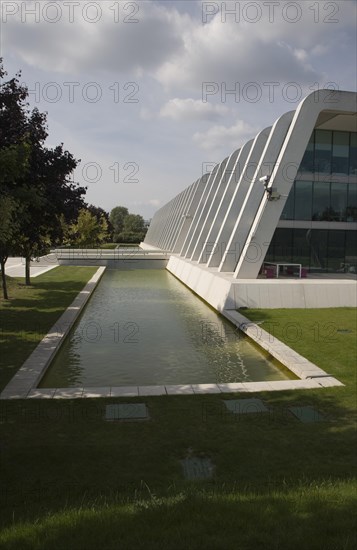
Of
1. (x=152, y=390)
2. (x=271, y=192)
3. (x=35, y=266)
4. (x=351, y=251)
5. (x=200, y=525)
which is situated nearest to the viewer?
(x=200, y=525)

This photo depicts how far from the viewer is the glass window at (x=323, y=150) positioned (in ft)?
84.9

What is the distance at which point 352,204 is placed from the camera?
87.1ft

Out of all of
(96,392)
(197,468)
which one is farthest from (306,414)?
(96,392)

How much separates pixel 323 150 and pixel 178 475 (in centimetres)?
2392

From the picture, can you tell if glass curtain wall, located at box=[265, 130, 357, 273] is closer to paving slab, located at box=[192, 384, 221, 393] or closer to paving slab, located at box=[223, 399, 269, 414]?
paving slab, located at box=[192, 384, 221, 393]

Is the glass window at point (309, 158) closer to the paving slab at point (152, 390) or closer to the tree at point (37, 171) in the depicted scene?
the tree at point (37, 171)

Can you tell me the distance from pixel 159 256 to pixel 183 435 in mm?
38510

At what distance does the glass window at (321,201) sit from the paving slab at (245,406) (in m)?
19.6

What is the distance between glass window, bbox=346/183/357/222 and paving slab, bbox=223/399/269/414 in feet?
68.1

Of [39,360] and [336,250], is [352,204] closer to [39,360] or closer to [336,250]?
[336,250]

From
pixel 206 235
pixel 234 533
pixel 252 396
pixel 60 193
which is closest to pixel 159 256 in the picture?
pixel 206 235

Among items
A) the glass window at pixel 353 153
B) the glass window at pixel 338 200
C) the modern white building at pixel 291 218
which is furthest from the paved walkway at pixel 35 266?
the glass window at pixel 353 153

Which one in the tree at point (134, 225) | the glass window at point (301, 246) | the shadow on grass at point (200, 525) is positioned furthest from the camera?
the tree at point (134, 225)

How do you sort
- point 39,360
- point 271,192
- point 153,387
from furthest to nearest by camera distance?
point 271,192 < point 39,360 < point 153,387
